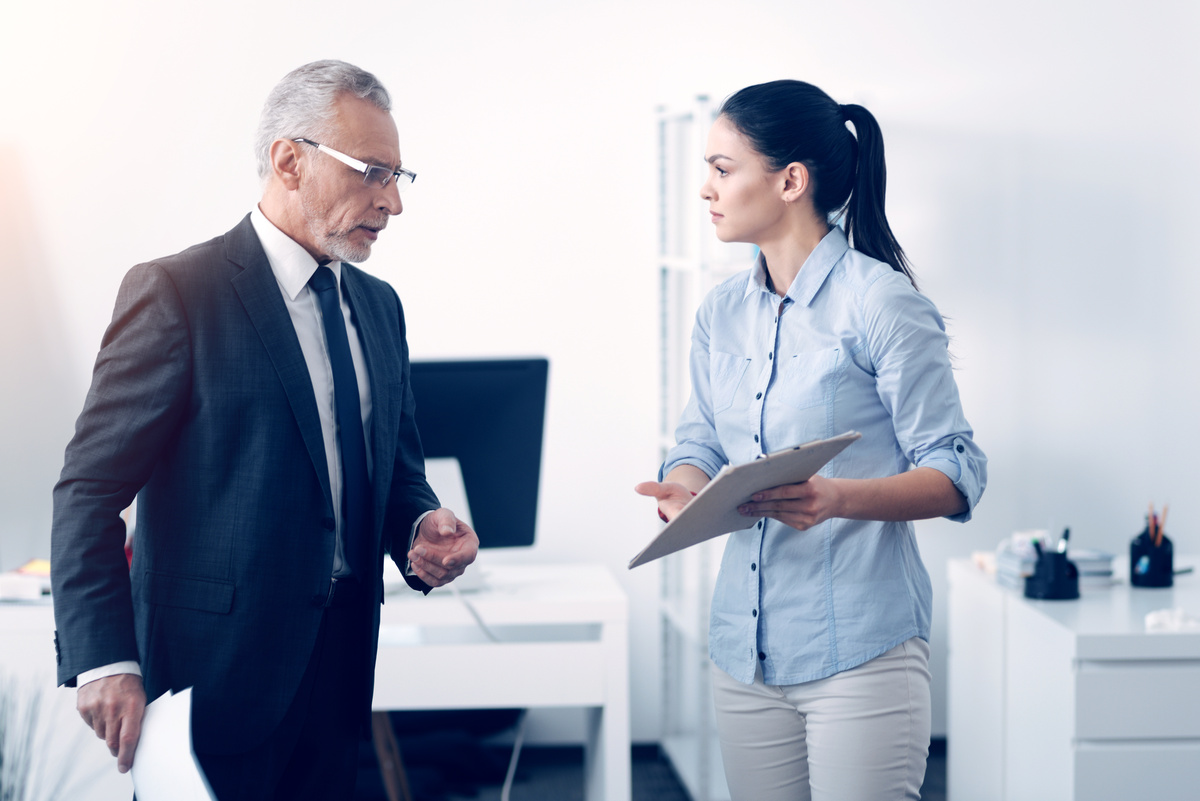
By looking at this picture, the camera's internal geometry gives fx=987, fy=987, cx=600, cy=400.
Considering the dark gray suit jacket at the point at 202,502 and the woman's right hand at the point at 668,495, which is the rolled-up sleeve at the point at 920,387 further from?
the dark gray suit jacket at the point at 202,502

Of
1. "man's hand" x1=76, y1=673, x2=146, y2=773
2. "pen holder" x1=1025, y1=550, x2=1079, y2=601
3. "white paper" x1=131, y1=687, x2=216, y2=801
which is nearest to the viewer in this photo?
"white paper" x1=131, y1=687, x2=216, y2=801

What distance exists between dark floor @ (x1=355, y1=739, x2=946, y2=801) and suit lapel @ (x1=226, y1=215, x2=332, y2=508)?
77.1 inches

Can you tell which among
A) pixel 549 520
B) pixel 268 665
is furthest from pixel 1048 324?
pixel 268 665

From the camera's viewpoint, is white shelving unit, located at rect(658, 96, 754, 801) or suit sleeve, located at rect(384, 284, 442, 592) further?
white shelving unit, located at rect(658, 96, 754, 801)

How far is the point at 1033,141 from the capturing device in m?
3.24

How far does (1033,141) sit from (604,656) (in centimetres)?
224

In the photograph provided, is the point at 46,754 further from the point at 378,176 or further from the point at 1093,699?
the point at 1093,699

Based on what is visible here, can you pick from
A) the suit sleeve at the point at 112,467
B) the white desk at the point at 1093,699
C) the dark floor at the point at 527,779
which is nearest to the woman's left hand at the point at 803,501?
the suit sleeve at the point at 112,467

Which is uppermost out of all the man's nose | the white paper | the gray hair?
the gray hair

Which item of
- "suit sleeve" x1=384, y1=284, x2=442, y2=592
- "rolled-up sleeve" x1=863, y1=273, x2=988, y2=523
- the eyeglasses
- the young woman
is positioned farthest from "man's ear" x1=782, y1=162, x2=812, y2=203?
"suit sleeve" x1=384, y1=284, x2=442, y2=592

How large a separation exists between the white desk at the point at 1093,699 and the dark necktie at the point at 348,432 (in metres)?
1.44

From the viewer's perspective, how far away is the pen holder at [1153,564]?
239 centimetres

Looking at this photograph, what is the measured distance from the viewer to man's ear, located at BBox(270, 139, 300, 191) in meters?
1.37

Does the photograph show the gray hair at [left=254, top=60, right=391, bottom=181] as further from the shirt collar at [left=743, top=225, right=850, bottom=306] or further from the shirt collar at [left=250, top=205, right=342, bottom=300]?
the shirt collar at [left=743, top=225, right=850, bottom=306]
